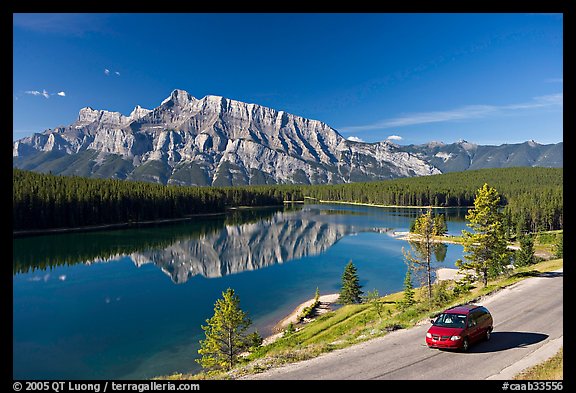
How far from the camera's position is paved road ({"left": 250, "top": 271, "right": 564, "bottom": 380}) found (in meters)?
14.8

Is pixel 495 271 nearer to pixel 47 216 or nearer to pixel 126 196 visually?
pixel 47 216

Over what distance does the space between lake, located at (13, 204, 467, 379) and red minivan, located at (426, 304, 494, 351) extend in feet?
79.0

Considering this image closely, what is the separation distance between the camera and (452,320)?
1789 cm

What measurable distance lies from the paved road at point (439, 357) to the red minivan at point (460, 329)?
1.50 ft

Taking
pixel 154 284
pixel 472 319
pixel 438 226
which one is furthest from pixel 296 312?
pixel 472 319

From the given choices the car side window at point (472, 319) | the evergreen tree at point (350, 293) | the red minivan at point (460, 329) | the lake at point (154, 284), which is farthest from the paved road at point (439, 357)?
the evergreen tree at point (350, 293)

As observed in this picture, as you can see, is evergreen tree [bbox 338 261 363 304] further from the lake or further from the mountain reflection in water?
the mountain reflection in water

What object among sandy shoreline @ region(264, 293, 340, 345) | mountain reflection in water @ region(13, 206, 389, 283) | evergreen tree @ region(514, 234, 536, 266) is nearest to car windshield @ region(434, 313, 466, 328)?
sandy shoreline @ region(264, 293, 340, 345)

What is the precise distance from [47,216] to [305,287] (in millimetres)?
101989

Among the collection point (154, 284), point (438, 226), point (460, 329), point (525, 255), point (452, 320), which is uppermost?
point (438, 226)

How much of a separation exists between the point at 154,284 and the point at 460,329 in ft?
195

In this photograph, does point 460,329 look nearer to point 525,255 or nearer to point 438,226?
point 438,226

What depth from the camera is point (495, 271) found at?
1516 inches
